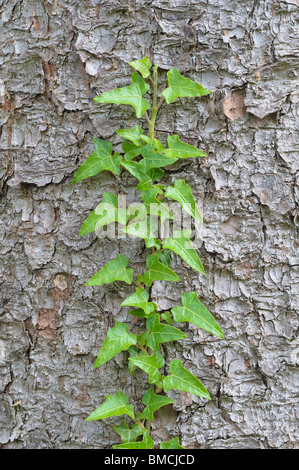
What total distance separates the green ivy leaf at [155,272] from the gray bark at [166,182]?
0.07m

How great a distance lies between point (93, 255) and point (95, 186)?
0.74 feet

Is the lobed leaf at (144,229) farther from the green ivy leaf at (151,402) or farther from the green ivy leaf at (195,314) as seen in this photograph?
the green ivy leaf at (151,402)

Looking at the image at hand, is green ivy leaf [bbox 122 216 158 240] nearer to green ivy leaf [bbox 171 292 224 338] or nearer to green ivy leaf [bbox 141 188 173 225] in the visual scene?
green ivy leaf [bbox 141 188 173 225]

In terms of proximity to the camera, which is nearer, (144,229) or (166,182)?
(144,229)

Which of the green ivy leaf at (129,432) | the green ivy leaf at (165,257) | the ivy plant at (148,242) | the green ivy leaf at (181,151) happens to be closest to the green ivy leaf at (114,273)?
the ivy plant at (148,242)

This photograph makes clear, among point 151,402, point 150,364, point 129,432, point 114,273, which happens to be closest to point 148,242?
point 114,273

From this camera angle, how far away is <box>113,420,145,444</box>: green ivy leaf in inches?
51.5

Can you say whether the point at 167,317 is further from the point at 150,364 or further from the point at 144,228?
the point at 144,228

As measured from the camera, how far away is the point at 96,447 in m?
1.37

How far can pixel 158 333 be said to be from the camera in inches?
50.5

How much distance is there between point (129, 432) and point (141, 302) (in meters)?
0.43

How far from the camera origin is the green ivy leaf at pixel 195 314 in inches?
48.9

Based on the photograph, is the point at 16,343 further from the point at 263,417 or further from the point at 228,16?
the point at 228,16

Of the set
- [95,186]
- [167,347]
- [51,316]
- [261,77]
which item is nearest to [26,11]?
[95,186]
